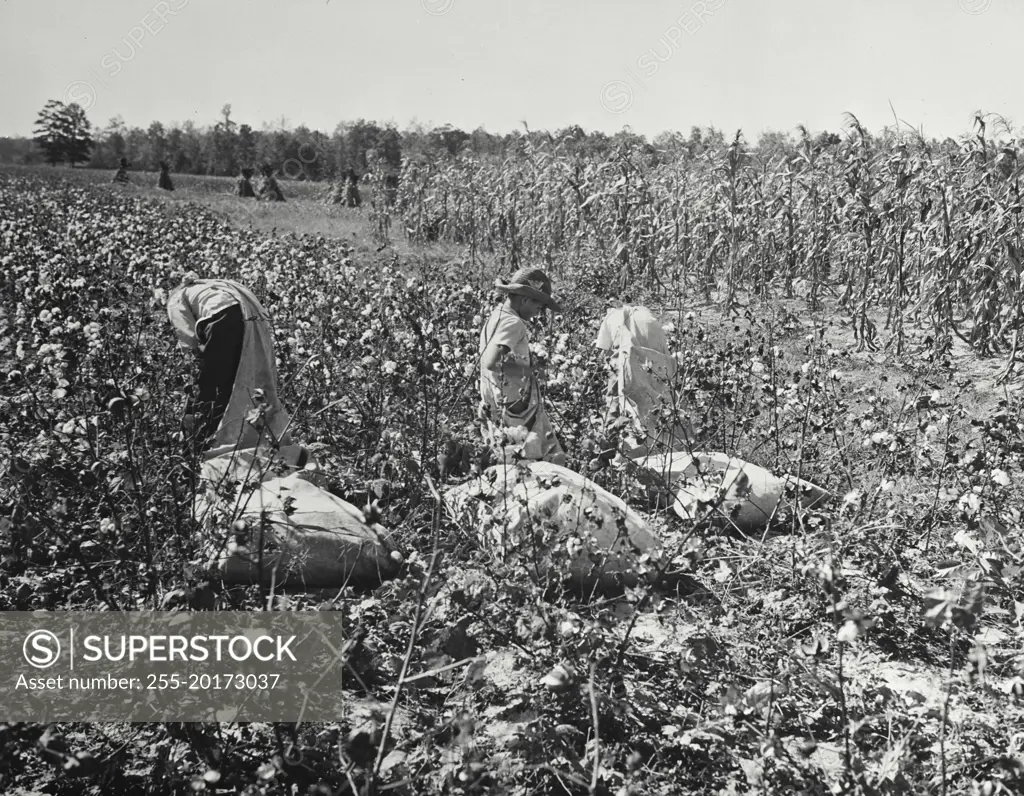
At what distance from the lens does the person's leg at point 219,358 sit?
4.29 m

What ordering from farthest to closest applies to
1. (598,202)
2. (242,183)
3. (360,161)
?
(360,161) → (242,183) → (598,202)

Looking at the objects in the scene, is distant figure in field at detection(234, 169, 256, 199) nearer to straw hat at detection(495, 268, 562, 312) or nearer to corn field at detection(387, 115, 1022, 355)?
corn field at detection(387, 115, 1022, 355)

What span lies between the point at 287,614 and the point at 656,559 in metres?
1.20

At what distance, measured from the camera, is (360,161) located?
6188 cm

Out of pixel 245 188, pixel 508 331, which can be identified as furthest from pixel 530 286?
pixel 245 188

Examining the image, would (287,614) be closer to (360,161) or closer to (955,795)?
(955,795)

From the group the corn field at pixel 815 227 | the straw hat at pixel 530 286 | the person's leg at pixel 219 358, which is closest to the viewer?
the person's leg at pixel 219 358

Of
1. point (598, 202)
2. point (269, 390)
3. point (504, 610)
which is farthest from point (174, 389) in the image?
point (598, 202)

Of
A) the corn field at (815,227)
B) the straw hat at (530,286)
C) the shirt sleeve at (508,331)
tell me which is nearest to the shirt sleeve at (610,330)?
the straw hat at (530,286)

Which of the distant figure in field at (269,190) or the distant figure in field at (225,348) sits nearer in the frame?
the distant figure in field at (225,348)

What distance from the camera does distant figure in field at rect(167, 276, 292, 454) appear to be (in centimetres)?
431

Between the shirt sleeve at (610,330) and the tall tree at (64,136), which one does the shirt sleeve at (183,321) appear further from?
the tall tree at (64,136)

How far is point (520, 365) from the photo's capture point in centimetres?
465

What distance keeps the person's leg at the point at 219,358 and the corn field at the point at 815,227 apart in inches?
154
